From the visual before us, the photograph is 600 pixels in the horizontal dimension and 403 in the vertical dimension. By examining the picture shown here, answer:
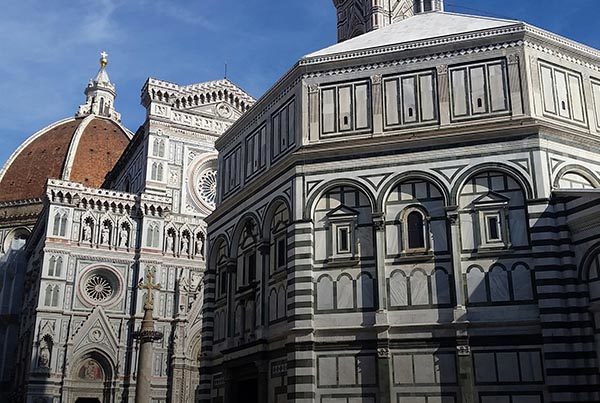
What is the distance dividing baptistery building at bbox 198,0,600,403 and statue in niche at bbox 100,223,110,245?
21.6m

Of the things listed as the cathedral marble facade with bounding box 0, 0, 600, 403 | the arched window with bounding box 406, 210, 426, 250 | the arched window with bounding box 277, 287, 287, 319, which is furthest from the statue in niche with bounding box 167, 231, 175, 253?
the arched window with bounding box 406, 210, 426, 250

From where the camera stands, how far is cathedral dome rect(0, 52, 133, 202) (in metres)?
67.9

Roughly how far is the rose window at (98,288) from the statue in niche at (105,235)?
1.97 meters

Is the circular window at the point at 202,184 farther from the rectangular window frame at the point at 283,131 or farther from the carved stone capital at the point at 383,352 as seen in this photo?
the carved stone capital at the point at 383,352

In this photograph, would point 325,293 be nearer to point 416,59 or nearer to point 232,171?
point 416,59

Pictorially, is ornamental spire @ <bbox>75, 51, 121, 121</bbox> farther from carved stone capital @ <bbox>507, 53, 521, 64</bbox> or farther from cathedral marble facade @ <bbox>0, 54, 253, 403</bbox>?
carved stone capital @ <bbox>507, 53, 521, 64</bbox>

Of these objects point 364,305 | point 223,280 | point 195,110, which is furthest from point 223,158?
point 195,110

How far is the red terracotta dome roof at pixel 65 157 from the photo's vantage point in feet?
222

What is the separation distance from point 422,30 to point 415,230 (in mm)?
6561

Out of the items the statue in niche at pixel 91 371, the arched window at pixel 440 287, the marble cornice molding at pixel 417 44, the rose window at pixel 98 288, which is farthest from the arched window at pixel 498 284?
the rose window at pixel 98 288

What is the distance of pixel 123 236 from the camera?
41.3 meters

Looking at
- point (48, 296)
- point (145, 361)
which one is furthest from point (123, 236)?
point (145, 361)

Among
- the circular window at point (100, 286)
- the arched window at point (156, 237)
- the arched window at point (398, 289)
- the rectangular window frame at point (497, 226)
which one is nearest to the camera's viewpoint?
the rectangular window frame at point (497, 226)

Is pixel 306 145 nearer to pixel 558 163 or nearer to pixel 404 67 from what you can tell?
pixel 404 67
